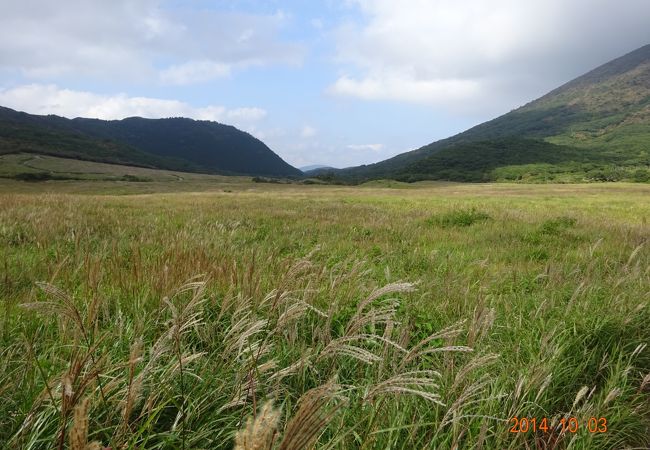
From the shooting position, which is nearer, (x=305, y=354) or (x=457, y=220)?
(x=305, y=354)
